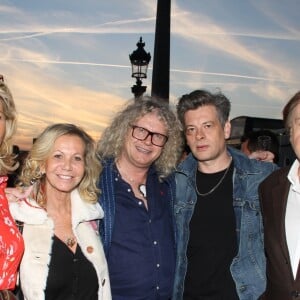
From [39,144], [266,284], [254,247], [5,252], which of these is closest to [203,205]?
[254,247]

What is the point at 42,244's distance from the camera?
9.94ft

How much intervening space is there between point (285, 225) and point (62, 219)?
5.39ft

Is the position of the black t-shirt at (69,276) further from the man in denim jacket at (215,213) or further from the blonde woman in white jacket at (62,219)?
the man in denim jacket at (215,213)

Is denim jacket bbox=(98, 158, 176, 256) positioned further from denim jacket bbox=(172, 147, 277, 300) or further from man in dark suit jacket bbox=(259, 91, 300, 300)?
man in dark suit jacket bbox=(259, 91, 300, 300)

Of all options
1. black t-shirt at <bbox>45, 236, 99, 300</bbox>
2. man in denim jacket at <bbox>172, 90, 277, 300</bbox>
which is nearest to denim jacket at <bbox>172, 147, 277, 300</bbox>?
man in denim jacket at <bbox>172, 90, 277, 300</bbox>

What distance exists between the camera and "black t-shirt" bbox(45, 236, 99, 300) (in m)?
2.96

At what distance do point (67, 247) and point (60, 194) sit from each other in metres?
0.49

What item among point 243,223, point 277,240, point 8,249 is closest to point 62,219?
point 8,249

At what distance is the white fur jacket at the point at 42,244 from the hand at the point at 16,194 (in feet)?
0.21

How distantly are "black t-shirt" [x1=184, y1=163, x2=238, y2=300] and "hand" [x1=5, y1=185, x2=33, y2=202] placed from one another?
55.3 inches

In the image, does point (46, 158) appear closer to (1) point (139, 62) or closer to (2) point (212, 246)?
(2) point (212, 246)

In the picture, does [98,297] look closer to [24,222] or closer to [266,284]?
[24,222]

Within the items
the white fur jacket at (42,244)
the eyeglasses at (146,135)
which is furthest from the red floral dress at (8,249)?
the eyeglasses at (146,135)

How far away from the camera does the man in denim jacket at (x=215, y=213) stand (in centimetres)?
350
